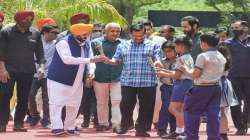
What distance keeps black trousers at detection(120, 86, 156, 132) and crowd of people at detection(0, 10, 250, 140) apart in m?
0.02

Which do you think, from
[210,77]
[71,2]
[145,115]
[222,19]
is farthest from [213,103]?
[222,19]

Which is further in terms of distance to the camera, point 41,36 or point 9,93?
point 41,36

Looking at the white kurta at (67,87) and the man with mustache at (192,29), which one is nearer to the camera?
the white kurta at (67,87)

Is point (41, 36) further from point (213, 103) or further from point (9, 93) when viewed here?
point (213, 103)

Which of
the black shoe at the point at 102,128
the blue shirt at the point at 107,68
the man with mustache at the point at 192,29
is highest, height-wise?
the man with mustache at the point at 192,29

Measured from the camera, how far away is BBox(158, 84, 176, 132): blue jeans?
11867 mm

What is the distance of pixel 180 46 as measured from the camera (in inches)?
431

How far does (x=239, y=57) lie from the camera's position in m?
13.1

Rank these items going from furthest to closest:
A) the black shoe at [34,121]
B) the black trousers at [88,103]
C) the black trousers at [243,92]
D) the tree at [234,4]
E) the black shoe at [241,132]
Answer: the tree at [234,4] → the black shoe at [34,121] → the black trousers at [88,103] → the black trousers at [243,92] → the black shoe at [241,132]

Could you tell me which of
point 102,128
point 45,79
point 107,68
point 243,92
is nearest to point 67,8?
point 45,79

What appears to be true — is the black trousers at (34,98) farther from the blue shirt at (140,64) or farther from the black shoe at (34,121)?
the blue shirt at (140,64)

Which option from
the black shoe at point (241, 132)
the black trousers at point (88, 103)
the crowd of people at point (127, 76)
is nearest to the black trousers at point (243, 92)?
the crowd of people at point (127, 76)

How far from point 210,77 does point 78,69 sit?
8.19 feet

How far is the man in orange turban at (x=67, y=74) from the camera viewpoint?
11.5 m
